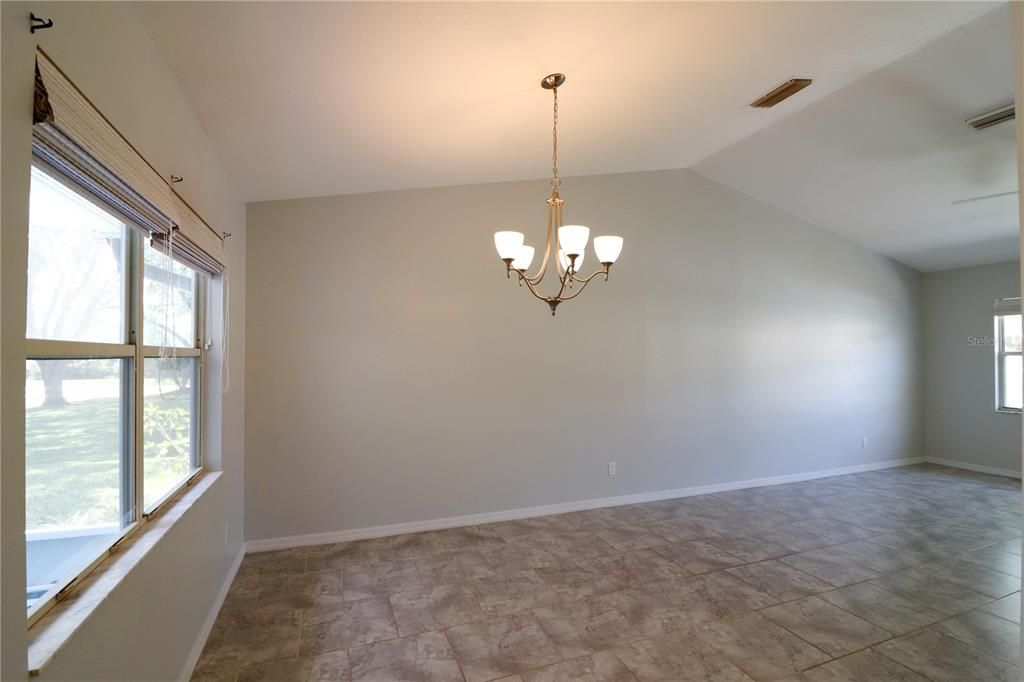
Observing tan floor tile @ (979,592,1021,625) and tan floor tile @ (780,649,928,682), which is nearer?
tan floor tile @ (780,649,928,682)

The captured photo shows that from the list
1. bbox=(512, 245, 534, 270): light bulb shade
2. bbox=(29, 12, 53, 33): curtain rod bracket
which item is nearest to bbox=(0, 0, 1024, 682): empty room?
bbox=(29, 12, 53, 33): curtain rod bracket

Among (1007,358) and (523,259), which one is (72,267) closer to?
(523,259)

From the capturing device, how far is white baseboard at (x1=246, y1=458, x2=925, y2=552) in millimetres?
3529

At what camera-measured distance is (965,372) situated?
19.1 ft

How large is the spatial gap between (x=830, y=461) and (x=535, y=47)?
563 cm

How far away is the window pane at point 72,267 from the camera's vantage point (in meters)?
1.16

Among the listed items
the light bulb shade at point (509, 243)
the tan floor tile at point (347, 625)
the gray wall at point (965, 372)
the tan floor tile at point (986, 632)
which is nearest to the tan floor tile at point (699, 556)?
the tan floor tile at point (986, 632)

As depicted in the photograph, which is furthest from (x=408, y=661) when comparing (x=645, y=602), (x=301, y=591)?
(x=645, y=602)

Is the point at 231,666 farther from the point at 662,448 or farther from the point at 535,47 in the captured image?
the point at 662,448

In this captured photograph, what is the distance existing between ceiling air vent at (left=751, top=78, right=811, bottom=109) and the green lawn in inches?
150

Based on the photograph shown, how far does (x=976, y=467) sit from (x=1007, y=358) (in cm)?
139

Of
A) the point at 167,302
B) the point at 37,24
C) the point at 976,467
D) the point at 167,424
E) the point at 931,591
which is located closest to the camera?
the point at 37,24

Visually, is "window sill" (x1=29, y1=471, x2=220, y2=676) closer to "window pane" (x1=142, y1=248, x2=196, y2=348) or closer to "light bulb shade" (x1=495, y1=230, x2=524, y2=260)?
"window pane" (x1=142, y1=248, x2=196, y2=348)

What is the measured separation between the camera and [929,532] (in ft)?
12.5
